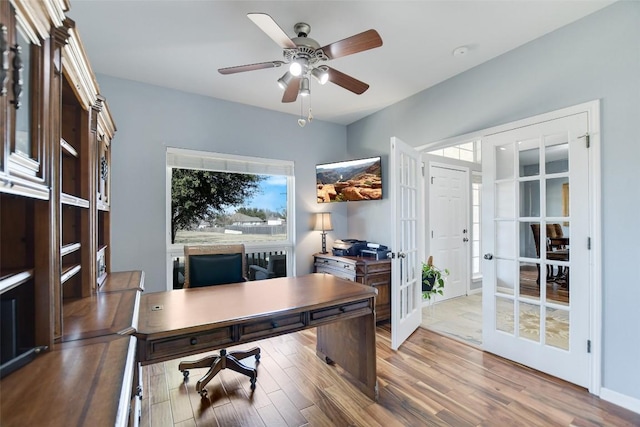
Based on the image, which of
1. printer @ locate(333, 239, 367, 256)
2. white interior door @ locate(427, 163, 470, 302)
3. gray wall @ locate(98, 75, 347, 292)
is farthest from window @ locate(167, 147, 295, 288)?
white interior door @ locate(427, 163, 470, 302)

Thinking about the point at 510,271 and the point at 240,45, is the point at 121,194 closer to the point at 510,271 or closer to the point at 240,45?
the point at 240,45

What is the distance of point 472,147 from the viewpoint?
15.7 feet

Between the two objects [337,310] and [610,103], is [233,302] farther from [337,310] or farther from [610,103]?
[610,103]

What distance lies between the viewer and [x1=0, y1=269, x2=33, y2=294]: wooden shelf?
2.66ft

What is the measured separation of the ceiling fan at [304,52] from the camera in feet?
5.60

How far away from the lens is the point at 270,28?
170cm

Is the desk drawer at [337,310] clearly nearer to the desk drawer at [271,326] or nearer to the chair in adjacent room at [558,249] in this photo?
the desk drawer at [271,326]

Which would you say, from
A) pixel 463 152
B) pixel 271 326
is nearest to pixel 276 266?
pixel 271 326

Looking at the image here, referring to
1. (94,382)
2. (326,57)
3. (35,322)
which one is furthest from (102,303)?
(326,57)

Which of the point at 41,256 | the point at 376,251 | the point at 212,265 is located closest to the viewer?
the point at 41,256

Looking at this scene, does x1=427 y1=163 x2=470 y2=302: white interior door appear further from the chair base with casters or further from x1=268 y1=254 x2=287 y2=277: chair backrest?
the chair base with casters

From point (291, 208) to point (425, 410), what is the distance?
290 cm

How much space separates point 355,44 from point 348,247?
2529mm

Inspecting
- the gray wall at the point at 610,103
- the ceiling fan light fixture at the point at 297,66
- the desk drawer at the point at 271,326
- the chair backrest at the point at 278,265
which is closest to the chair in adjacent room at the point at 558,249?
the gray wall at the point at 610,103
